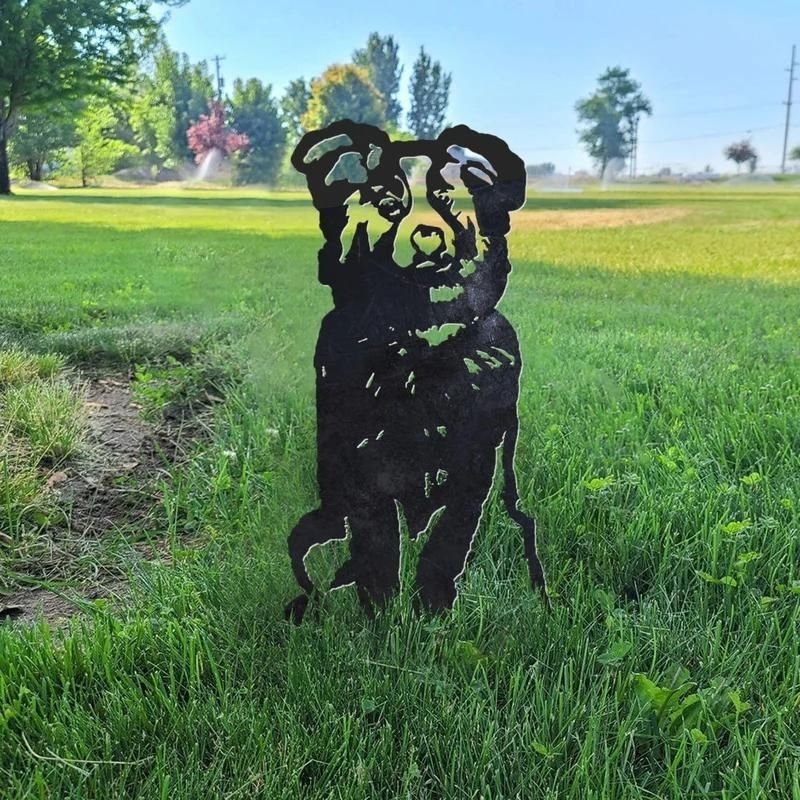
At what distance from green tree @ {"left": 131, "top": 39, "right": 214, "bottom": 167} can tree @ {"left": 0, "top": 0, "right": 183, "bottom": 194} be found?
10cm

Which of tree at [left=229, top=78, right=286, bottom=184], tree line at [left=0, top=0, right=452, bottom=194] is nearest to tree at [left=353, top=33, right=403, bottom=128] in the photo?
tree line at [left=0, top=0, right=452, bottom=194]

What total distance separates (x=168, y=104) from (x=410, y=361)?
2668 millimetres

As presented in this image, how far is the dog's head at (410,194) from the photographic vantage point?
2.94 feet

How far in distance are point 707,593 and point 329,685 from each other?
57 cm

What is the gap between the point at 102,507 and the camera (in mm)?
1505

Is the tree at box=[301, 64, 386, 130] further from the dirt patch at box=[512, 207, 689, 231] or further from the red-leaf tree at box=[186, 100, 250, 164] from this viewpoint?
the dirt patch at box=[512, 207, 689, 231]

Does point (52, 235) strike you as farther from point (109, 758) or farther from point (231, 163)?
point (109, 758)

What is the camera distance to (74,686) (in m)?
0.91

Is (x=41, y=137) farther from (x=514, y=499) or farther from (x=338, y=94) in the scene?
(x=514, y=499)

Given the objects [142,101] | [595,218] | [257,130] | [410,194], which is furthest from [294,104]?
[410,194]

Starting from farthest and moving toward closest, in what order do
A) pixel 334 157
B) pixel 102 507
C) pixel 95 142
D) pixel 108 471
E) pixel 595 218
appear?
pixel 595 218
pixel 95 142
pixel 108 471
pixel 102 507
pixel 334 157

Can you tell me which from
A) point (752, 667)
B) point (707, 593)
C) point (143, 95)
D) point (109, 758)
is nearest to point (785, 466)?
point (707, 593)

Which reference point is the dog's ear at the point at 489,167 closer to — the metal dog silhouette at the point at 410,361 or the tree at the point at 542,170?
the metal dog silhouette at the point at 410,361

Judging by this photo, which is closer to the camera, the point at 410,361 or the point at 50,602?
the point at 410,361
